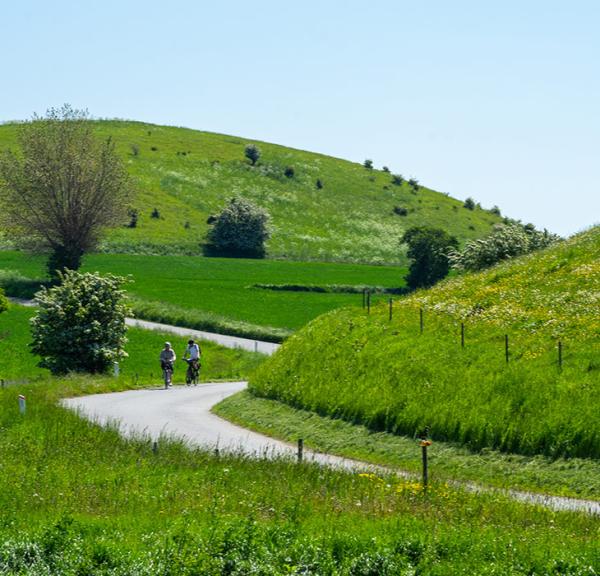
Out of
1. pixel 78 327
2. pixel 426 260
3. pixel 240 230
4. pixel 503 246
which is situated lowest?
pixel 78 327

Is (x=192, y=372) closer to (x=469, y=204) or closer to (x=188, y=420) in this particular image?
(x=188, y=420)

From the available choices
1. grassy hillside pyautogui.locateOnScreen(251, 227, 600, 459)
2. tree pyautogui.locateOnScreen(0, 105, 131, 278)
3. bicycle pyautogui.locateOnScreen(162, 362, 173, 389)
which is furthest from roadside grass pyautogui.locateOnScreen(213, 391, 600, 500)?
tree pyautogui.locateOnScreen(0, 105, 131, 278)

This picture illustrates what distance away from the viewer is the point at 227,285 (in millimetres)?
97938

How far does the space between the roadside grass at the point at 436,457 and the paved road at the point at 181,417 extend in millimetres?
774

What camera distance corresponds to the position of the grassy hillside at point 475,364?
26516 mm

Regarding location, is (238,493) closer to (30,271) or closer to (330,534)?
(330,534)

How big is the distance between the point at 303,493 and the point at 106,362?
30.9 m

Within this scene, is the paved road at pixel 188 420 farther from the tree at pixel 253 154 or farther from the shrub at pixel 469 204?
the shrub at pixel 469 204

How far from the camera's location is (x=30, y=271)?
329 ft

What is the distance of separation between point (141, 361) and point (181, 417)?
23.1 meters

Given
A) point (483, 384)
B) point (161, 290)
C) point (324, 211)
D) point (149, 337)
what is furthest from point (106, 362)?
point (324, 211)

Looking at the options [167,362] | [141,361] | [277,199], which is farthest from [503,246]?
[277,199]

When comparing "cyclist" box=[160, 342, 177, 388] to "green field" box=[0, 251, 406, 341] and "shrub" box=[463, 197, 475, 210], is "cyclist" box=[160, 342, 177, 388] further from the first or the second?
"shrub" box=[463, 197, 475, 210]

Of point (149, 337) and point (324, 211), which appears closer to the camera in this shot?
point (149, 337)
